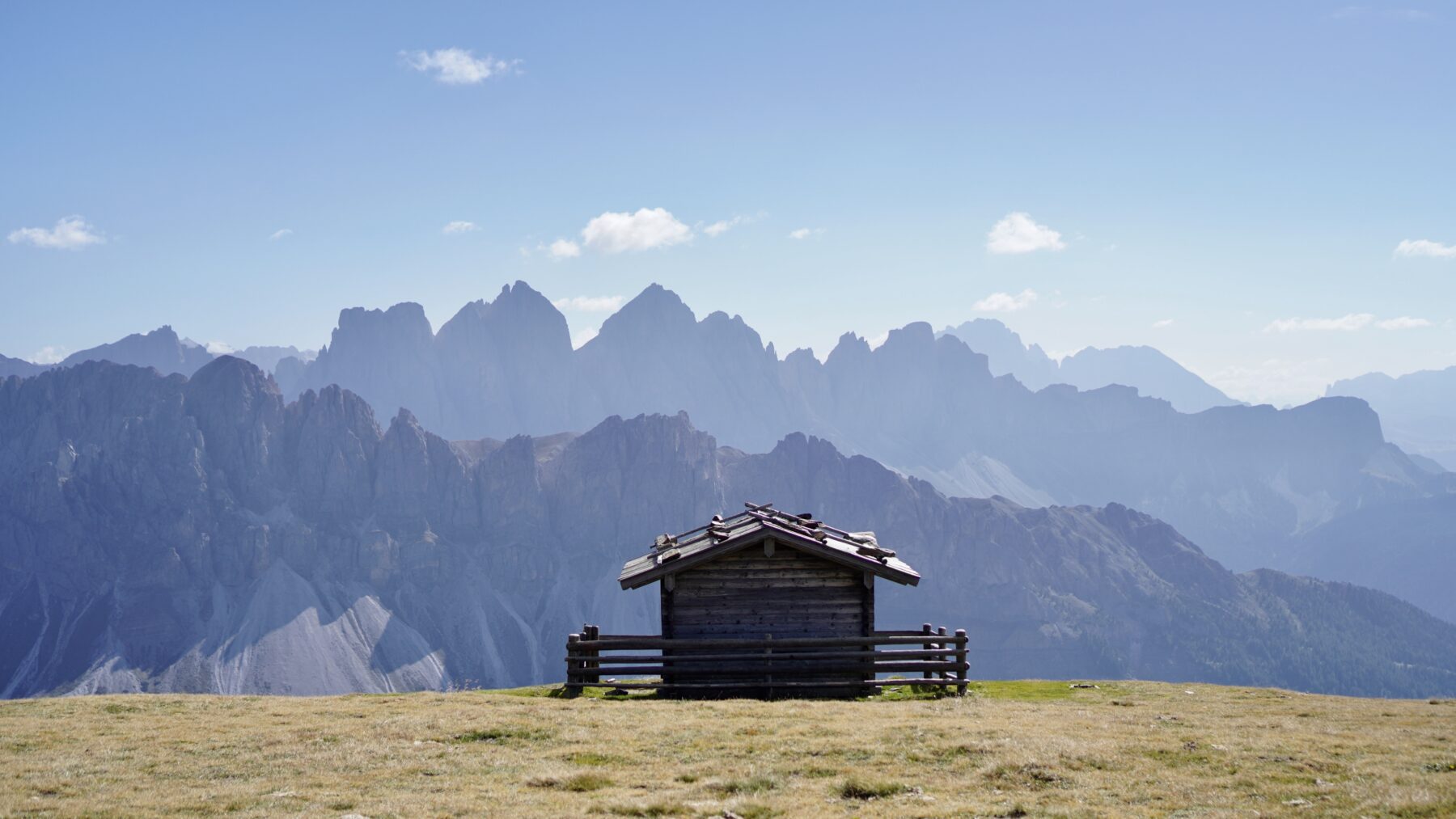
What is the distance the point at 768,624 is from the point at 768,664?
177 cm

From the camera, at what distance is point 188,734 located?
23.6 meters

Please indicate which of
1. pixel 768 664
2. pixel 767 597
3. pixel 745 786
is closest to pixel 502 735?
pixel 745 786

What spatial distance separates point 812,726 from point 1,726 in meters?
20.2

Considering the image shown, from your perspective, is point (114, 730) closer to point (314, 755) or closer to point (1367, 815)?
point (314, 755)

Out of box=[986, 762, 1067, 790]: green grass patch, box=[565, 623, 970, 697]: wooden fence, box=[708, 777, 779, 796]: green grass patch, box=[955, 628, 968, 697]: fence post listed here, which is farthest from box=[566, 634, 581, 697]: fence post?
box=[986, 762, 1067, 790]: green grass patch

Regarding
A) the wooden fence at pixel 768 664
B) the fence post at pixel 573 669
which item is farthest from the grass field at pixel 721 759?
the fence post at pixel 573 669

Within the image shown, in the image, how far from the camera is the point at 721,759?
19.3 meters

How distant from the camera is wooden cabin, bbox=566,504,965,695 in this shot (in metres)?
30.8

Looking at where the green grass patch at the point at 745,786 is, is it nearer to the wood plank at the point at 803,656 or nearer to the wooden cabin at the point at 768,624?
the wooden cabin at the point at 768,624

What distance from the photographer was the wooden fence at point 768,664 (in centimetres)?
3048

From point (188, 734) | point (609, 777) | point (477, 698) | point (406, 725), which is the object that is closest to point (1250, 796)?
point (609, 777)

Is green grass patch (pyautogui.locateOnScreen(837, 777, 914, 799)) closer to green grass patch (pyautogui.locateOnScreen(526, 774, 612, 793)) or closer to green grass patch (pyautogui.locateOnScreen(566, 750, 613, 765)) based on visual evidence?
green grass patch (pyautogui.locateOnScreen(526, 774, 612, 793))

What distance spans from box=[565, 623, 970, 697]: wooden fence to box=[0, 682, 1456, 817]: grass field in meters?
2.08

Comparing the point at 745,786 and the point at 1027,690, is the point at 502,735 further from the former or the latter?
the point at 1027,690
